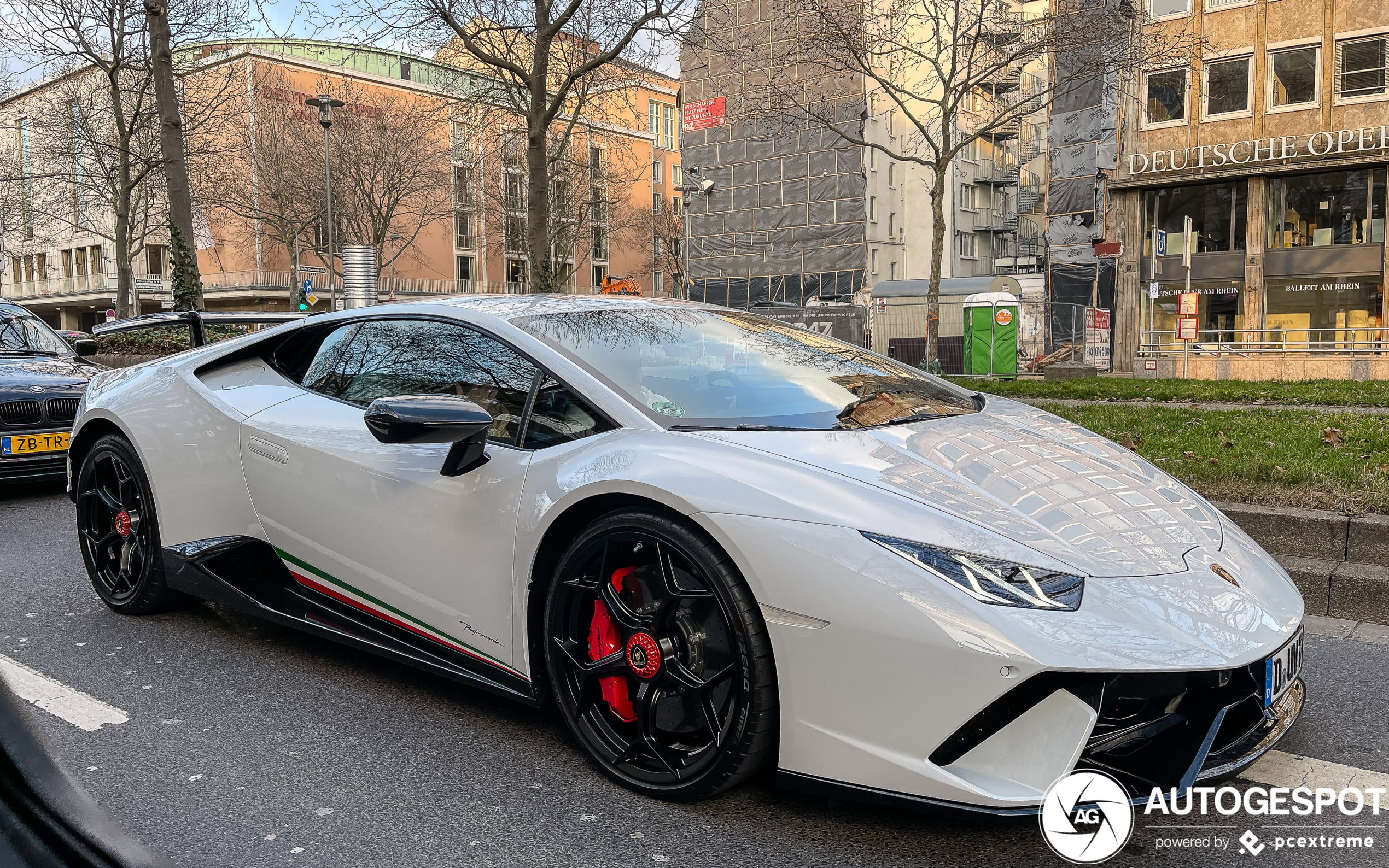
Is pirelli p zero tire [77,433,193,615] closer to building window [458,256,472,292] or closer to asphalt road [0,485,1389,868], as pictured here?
asphalt road [0,485,1389,868]

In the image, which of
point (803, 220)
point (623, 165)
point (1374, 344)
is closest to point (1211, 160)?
point (1374, 344)

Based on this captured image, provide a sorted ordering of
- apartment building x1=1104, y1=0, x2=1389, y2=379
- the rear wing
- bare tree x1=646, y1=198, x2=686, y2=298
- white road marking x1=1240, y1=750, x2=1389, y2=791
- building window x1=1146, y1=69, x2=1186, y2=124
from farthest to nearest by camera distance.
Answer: bare tree x1=646, y1=198, x2=686, y2=298 → building window x1=1146, y1=69, x2=1186, y2=124 → apartment building x1=1104, y1=0, x2=1389, y2=379 → the rear wing → white road marking x1=1240, y1=750, x2=1389, y2=791

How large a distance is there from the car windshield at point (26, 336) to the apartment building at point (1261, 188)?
68.1 feet

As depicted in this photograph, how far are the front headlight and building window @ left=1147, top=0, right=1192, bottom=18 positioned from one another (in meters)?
28.2

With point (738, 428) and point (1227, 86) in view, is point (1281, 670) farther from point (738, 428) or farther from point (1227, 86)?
point (1227, 86)

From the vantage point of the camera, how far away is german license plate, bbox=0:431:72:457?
7184 millimetres

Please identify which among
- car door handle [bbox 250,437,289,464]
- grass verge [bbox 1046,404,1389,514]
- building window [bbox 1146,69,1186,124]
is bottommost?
grass verge [bbox 1046,404,1389,514]

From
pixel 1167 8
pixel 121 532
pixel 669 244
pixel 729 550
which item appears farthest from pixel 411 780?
pixel 669 244

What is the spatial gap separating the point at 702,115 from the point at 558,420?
41.4 m

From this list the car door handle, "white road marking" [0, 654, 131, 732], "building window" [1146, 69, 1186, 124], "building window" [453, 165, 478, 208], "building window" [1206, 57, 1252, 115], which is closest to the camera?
"white road marking" [0, 654, 131, 732]

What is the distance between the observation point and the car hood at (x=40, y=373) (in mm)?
7414

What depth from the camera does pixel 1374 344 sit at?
23625 millimetres

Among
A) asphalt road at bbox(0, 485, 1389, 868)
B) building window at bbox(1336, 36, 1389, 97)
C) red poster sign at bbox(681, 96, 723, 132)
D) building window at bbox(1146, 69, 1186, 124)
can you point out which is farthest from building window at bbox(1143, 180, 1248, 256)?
asphalt road at bbox(0, 485, 1389, 868)

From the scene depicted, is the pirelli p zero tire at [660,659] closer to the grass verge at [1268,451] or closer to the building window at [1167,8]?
the grass verge at [1268,451]
